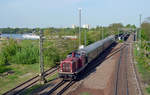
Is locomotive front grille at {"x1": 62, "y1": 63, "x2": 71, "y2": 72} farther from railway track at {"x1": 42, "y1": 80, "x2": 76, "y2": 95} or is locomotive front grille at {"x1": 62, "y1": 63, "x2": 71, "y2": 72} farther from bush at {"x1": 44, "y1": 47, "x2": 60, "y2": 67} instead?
bush at {"x1": 44, "y1": 47, "x2": 60, "y2": 67}

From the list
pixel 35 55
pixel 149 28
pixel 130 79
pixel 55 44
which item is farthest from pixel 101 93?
pixel 149 28

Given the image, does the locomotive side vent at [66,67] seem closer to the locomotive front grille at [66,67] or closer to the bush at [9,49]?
the locomotive front grille at [66,67]

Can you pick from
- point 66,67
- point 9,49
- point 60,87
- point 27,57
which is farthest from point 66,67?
point 9,49

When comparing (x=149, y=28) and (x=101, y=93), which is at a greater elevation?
(x=149, y=28)

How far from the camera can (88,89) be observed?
17.1 metres

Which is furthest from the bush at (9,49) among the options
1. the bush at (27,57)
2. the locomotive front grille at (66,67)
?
the locomotive front grille at (66,67)

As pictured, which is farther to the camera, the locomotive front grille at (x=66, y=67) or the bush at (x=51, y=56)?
the bush at (x=51, y=56)

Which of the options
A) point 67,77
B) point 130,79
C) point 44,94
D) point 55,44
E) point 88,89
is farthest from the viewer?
point 55,44

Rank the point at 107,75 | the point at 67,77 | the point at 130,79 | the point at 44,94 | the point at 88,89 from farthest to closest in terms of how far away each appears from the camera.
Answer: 1. the point at 107,75
2. the point at 130,79
3. the point at 67,77
4. the point at 88,89
5. the point at 44,94

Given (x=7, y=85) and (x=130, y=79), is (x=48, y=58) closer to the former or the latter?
(x=7, y=85)

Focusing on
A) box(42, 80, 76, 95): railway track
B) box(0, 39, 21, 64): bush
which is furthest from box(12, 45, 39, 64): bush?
box(42, 80, 76, 95): railway track

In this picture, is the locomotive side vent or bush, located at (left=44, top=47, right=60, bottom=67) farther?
bush, located at (left=44, top=47, right=60, bottom=67)

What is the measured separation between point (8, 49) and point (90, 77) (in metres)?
21.1

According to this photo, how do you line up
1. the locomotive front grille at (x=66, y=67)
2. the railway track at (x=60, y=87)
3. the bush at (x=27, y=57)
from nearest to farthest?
the railway track at (x=60, y=87), the locomotive front grille at (x=66, y=67), the bush at (x=27, y=57)
